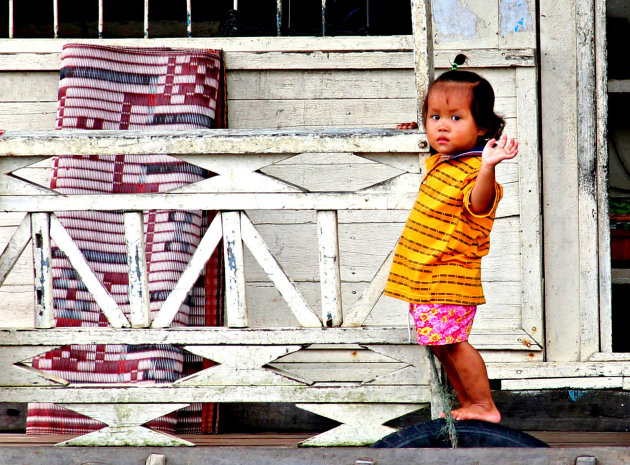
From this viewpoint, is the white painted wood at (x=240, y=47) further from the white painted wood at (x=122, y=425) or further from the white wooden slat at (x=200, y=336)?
the white painted wood at (x=122, y=425)

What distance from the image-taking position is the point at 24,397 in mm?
2689

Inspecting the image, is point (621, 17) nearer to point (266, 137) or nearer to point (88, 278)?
point (266, 137)

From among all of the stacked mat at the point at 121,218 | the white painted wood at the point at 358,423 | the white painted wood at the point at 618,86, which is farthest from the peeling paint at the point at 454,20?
the white painted wood at the point at 358,423

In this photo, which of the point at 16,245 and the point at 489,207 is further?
the point at 16,245

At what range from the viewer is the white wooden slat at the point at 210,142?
2.53 metres

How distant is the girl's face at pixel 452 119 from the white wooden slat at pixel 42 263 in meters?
1.32

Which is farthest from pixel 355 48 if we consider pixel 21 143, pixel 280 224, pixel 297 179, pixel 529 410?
pixel 529 410

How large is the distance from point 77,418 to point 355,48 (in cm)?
206

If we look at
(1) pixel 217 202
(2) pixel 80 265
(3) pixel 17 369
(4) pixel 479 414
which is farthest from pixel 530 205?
(3) pixel 17 369

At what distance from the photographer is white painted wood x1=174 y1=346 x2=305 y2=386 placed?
8.71 feet

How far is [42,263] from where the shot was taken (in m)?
2.62

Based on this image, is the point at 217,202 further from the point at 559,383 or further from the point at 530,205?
the point at 559,383

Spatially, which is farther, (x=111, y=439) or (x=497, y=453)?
(x=111, y=439)

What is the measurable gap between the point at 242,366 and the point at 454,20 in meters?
1.90
